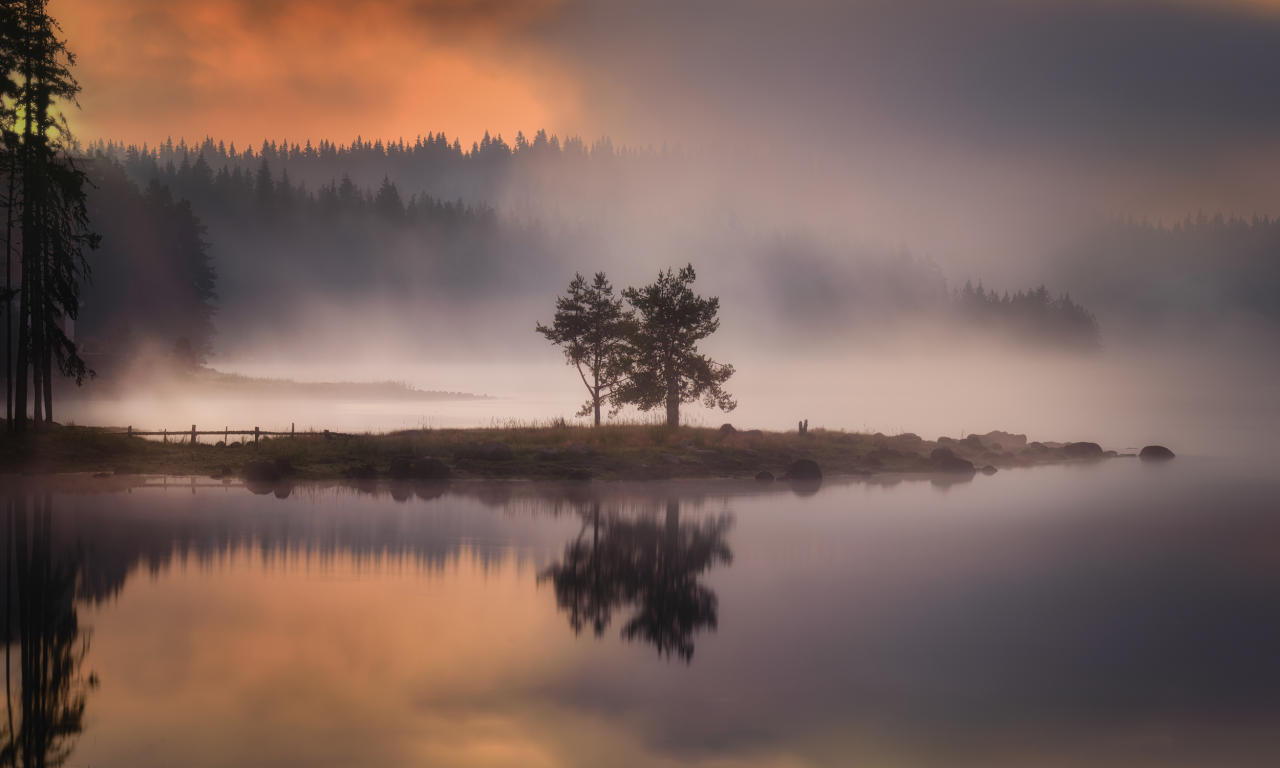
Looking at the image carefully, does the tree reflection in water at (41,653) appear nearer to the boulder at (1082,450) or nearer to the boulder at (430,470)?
the boulder at (430,470)

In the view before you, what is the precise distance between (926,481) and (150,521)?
35.8 metres

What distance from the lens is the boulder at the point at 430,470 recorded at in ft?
136

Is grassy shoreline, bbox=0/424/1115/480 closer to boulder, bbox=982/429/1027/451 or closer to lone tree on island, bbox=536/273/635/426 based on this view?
lone tree on island, bbox=536/273/635/426

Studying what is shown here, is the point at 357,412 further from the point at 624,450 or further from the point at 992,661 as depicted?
the point at 992,661

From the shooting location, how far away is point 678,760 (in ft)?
38.8

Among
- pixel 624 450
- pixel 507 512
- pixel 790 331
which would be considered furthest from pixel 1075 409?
pixel 507 512

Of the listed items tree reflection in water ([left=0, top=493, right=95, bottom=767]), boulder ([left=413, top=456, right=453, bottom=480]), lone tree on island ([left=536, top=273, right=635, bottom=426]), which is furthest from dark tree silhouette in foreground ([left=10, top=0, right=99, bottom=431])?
lone tree on island ([left=536, top=273, right=635, bottom=426])

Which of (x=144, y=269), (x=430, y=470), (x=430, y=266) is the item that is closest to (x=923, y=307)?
(x=430, y=266)

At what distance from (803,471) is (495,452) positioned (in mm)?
15306

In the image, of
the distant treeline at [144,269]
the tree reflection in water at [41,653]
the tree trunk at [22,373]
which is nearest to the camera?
the tree reflection in water at [41,653]

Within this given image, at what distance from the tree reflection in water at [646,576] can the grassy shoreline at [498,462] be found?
1292 cm

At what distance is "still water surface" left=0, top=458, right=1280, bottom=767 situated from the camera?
12.6 metres

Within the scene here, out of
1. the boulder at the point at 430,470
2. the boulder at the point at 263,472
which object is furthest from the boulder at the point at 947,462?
the boulder at the point at 263,472

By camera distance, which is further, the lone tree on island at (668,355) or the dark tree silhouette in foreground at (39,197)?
the lone tree on island at (668,355)
